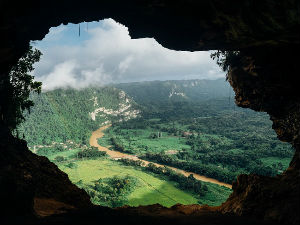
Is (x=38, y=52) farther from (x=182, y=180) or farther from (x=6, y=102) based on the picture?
(x=182, y=180)

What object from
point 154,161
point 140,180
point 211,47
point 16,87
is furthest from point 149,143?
point 211,47

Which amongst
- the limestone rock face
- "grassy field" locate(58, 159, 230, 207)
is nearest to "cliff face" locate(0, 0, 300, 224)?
the limestone rock face

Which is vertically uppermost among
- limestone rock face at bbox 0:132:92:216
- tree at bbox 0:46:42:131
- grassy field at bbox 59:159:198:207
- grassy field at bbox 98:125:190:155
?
tree at bbox 0:46:42:131

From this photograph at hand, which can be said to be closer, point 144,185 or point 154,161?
point 144,185

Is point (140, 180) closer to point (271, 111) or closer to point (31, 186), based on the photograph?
point (271, 111)

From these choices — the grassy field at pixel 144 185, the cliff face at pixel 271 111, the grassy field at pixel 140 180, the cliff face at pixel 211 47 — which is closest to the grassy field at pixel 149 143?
the grassy field at pixel 140 180

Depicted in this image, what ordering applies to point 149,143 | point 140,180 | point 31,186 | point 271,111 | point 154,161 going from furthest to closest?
point 149,143, point 154,161, point 140,180, point 271,111, point 31,186

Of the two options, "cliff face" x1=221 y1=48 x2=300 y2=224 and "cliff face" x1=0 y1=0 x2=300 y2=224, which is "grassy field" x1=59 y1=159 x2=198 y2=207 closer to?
"cliff face" x1=221 y1=48 x2=300 y2=224
